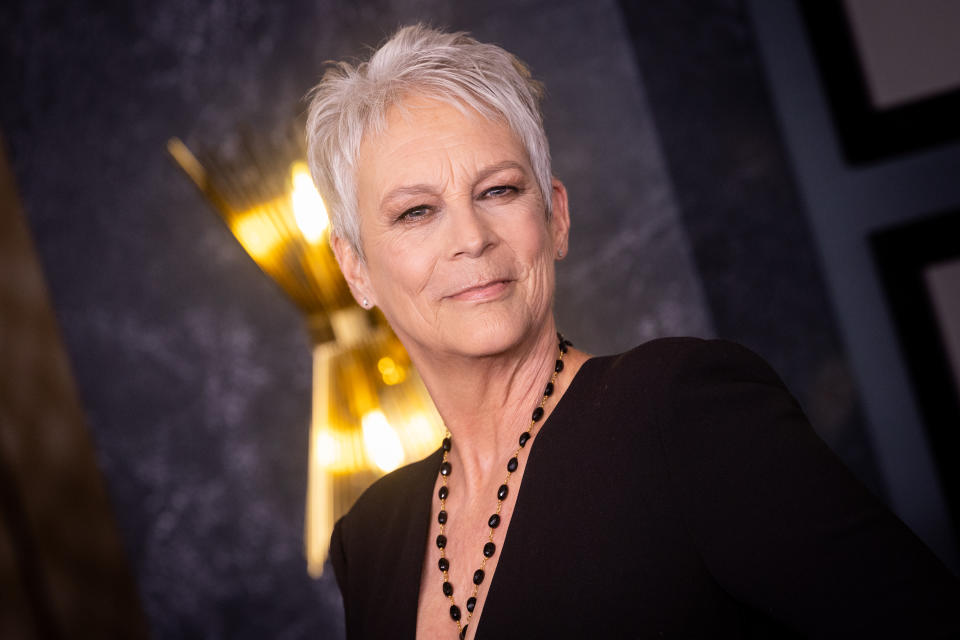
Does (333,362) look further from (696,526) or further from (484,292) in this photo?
(696,526)

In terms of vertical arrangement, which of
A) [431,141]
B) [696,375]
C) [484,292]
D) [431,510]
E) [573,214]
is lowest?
[431,510]

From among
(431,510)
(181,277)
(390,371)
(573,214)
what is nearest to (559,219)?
(431,510)

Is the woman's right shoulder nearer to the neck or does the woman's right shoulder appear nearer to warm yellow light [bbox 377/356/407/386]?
the neck

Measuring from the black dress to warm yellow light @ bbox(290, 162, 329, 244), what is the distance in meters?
0.79

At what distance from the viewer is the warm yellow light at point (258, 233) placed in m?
1.66

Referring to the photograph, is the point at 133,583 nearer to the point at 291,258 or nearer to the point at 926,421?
the point at 291,258

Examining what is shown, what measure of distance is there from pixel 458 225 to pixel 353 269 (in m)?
0.28

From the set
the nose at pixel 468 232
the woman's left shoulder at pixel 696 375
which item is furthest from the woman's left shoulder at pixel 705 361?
the nose at pixel 468 232

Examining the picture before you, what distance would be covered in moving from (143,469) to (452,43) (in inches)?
62.3

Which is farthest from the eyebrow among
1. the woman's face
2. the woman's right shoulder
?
the woman's right shoulder

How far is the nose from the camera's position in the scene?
39.6 inches

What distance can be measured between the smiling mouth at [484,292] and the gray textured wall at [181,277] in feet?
3.72

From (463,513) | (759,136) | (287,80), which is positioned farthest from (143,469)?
(759,136)

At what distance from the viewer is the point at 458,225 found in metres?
1.02
